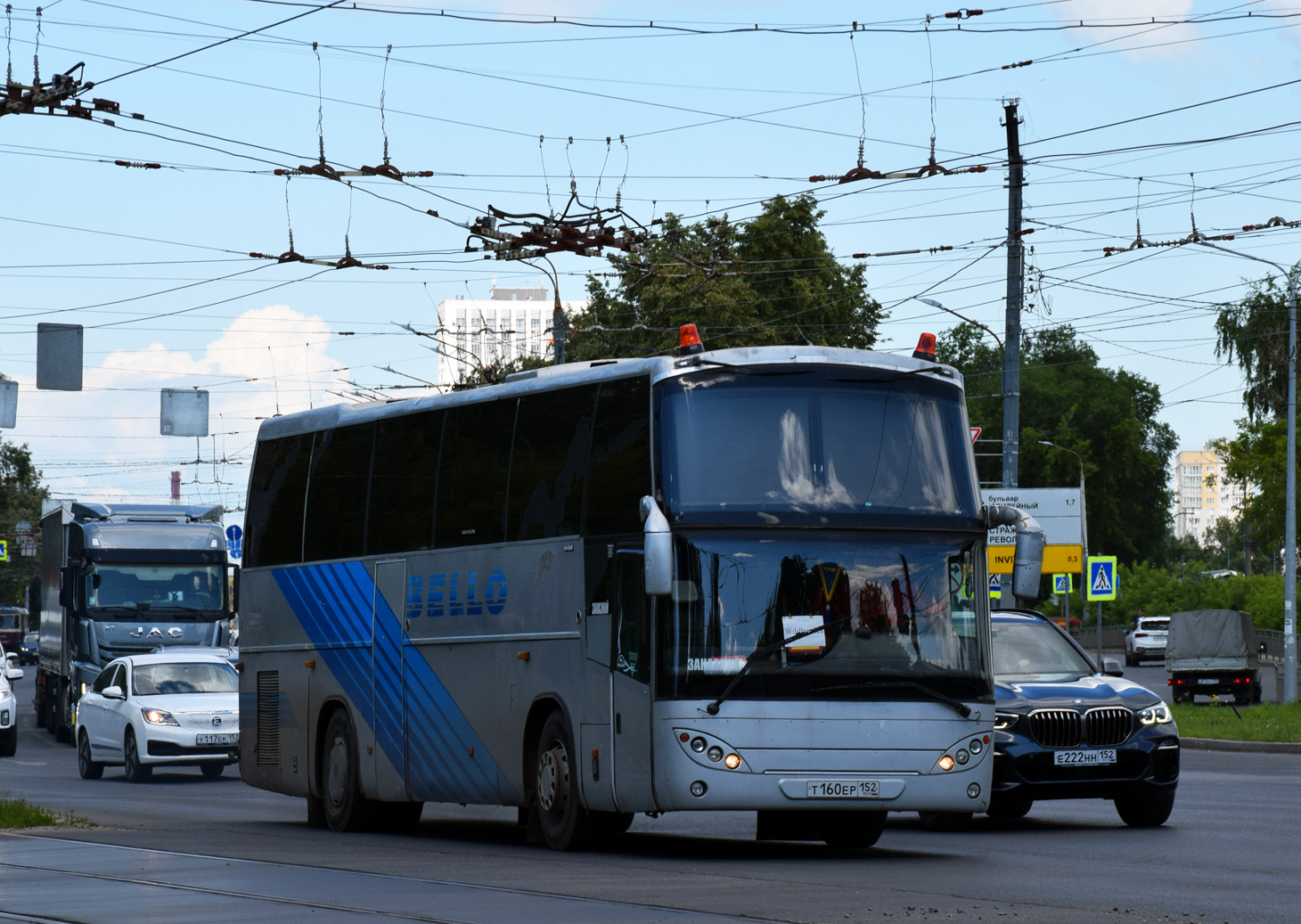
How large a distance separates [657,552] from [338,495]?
213 inches

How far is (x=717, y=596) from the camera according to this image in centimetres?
1299

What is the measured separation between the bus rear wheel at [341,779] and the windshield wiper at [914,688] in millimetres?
5316

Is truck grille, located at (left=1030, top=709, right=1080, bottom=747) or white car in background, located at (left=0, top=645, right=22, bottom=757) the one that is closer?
truck grille, located at (left=1030, top=709, right=1080, bottom=747)

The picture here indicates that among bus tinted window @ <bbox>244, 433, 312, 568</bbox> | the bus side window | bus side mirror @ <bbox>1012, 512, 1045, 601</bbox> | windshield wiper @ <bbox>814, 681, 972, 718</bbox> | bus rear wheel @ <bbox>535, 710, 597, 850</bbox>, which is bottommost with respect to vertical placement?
bus rear wheel @ <bbox>535, 710, 597, 850</bbox>

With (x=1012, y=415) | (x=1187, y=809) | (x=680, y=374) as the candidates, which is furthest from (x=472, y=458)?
(x=1012, y=415)

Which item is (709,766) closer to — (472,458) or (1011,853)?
(1011,853)

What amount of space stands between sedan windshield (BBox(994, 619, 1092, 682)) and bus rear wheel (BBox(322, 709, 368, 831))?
17.1 feet

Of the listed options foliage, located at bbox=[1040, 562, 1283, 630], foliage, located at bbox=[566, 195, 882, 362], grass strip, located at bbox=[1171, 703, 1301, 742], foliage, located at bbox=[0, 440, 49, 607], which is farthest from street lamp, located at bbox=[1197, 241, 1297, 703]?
foliage, located at bbox=[0, 440, 49, 607]

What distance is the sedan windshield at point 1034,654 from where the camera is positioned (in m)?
17.0

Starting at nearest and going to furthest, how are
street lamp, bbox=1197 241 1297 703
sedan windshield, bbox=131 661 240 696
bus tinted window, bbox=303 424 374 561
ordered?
bus tinted window, bbox=303 424 374 561 < sedan windshield, bbox=131 661 240 696 < street lamp, bbox=1197 241 1297 703

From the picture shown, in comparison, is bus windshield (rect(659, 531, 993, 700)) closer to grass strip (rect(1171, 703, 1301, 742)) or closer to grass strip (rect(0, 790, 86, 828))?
grass strip (rect(0, 790, 86, 828))

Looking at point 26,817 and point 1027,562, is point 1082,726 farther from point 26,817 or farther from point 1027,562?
point 26,817

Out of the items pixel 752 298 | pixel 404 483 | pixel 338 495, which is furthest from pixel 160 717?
pixel 752 298

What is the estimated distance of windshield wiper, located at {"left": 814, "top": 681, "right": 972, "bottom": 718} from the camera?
42.8ft
